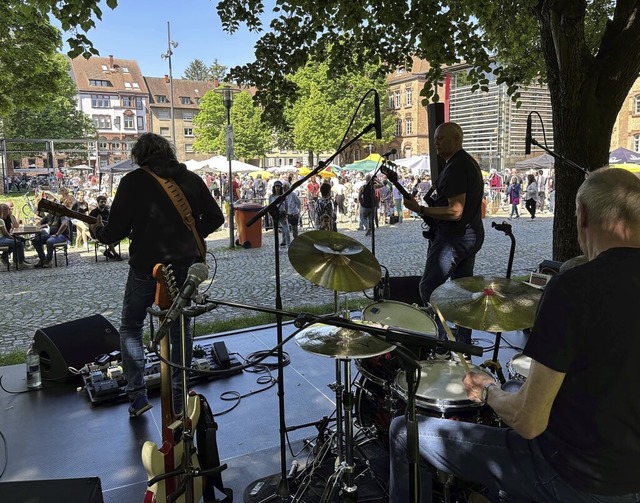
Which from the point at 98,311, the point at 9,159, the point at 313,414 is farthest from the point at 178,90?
the point at 313,414

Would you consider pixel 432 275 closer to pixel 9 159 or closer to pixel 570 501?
pixel 570 501

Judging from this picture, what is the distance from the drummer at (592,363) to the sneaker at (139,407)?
9.61 ft

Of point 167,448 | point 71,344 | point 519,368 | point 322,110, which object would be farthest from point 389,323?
point 322,110

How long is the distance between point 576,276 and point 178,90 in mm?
67967

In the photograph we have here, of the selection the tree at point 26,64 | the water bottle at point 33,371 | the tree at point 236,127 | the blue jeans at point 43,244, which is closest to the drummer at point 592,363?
the water bottle at point 33,371

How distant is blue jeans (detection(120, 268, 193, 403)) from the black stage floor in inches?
14.4

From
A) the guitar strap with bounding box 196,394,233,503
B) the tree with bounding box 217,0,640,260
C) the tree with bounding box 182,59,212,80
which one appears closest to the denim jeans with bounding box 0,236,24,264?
the tree with bounding box 217,0,640,260

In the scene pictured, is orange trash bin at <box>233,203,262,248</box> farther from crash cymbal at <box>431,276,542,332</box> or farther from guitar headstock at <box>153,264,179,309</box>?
crash cymbal at <box>431,276,542,332</box>

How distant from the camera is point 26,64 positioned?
13.0 meters

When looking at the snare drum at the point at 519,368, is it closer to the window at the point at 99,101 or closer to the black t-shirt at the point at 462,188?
the black t-shirt at the point at 462,188

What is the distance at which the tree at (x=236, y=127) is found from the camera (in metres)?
45.7

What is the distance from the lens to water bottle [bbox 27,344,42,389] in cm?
448

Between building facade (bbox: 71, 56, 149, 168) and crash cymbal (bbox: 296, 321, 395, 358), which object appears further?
building facade (bbox: 71, 56, 149, 168)

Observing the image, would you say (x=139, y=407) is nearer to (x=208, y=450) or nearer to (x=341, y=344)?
(x=208, y=450)
